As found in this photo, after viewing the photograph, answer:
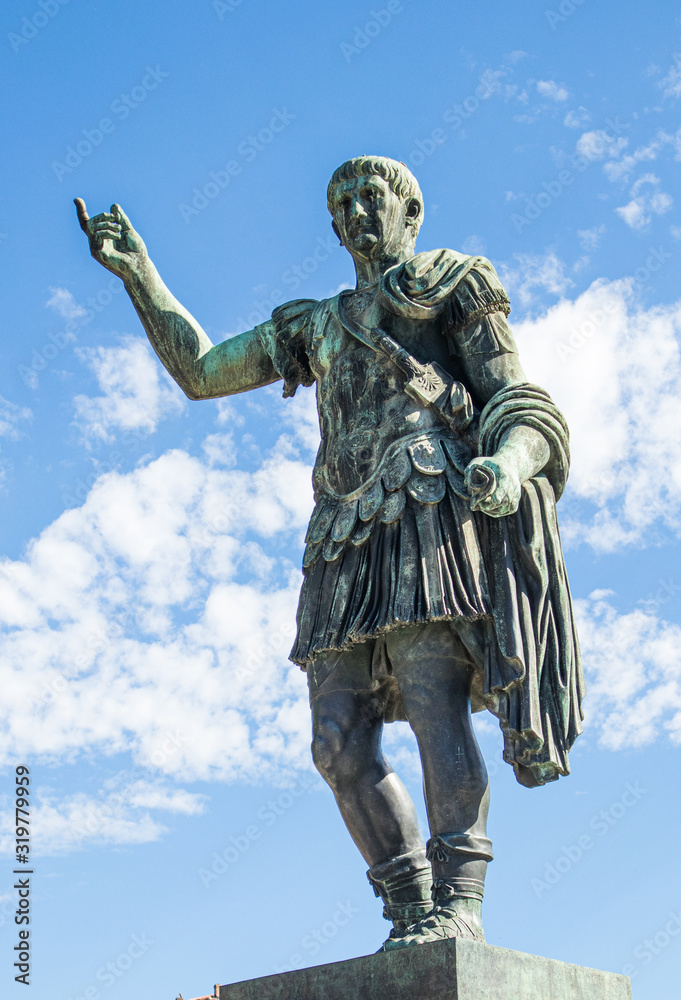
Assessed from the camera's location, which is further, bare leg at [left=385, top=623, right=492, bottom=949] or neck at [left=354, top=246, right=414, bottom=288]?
neck at [left=354, top=246, right=414, bottom=288]

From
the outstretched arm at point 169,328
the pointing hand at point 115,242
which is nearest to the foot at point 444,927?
the outstretched arm at point 169,328

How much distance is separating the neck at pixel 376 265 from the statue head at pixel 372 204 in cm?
1

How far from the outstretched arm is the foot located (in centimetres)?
317

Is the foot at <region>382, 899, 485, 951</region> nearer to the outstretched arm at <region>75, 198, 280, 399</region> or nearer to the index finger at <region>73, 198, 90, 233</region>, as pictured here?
the outstretched arm at <region>75, 198, 280, 399</region>

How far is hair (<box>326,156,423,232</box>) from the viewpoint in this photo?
708 cm

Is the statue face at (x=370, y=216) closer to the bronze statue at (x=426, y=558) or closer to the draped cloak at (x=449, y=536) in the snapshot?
the bronze statue at (x=426, y=558)

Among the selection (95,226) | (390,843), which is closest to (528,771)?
(390,843)

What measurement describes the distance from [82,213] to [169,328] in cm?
85

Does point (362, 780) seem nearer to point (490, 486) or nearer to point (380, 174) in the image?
point (490, 486)

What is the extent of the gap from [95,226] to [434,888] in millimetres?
4188

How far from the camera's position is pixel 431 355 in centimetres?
690

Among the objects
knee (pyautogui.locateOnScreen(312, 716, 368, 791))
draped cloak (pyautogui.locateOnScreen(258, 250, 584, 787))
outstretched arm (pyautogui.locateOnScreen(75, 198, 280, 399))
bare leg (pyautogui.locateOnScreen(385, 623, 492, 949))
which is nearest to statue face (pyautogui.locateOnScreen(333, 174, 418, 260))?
draped cloak (pyautogui.locateOnScreen(258, 250, 584, 787))

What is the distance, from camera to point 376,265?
7176 mm

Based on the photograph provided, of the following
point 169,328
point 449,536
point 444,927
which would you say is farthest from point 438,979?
point 169,328
